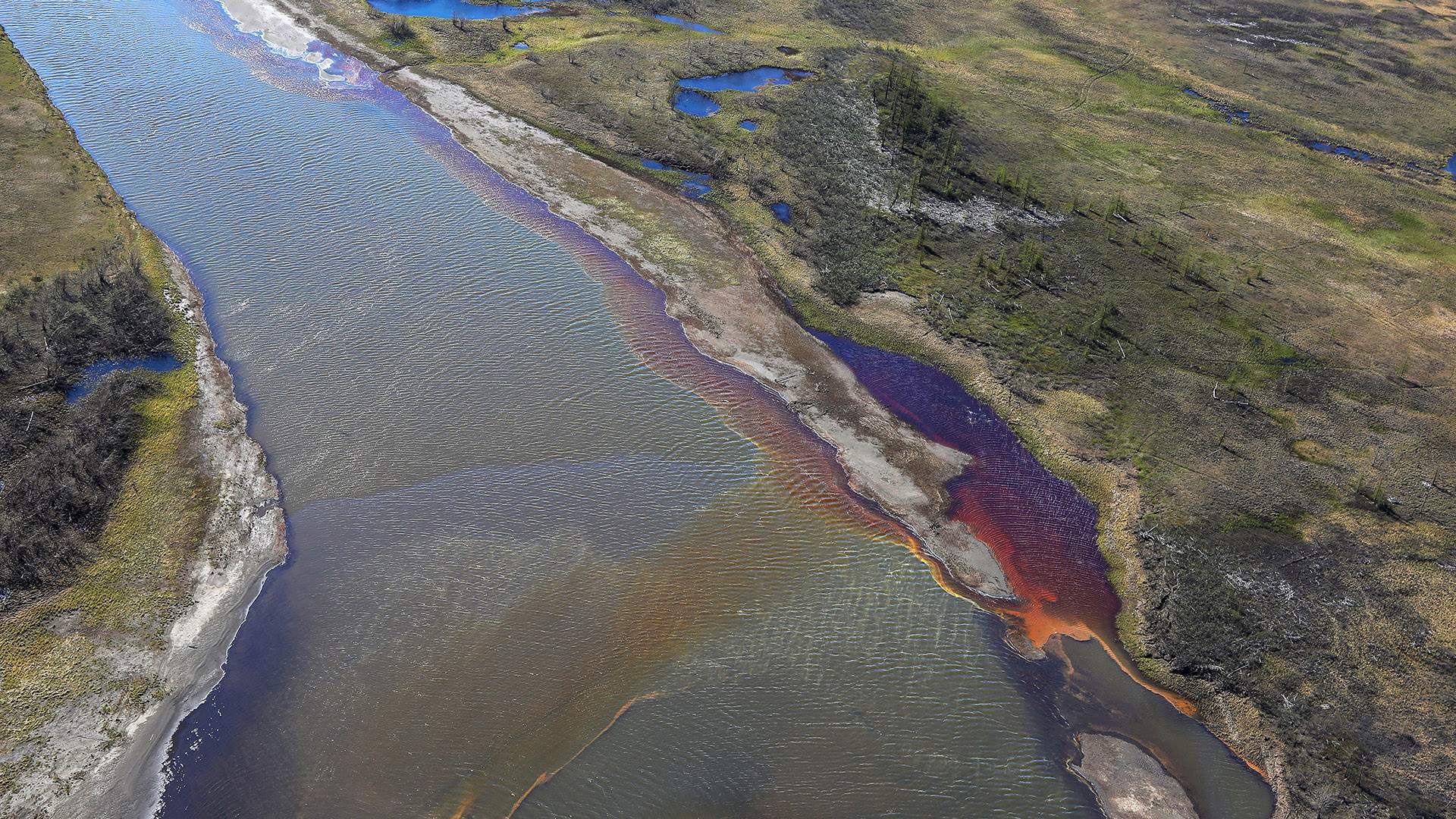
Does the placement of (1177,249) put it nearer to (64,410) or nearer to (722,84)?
(722,84)

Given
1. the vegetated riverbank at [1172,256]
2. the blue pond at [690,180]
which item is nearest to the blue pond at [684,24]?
the vegetated riverbank at [1172,256]

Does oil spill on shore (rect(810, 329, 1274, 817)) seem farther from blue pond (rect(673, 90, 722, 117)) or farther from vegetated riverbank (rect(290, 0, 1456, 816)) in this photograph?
blue pond (rect(673, 90, 722, 117))

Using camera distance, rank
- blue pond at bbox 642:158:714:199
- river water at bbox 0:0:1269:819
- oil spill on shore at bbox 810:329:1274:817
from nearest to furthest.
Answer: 1. river water at bbox 0:0:1269:819
2. oil spill on shore at bbox 810:329:1274:817
3. blue pond at bbox 642:158:714:199

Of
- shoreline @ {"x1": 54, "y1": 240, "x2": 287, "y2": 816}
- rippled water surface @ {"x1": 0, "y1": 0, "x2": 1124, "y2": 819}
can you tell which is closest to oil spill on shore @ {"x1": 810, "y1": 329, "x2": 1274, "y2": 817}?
rippled water surface @ {"x1": 0, "y1": 0, "x2": 1124, "y2": 819}

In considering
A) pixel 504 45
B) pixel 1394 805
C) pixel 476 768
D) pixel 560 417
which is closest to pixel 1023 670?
pixel 1394 805

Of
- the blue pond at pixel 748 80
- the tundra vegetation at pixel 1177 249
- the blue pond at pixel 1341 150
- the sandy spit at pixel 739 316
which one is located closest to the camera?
the tundra vegetation at pixel 1177 249

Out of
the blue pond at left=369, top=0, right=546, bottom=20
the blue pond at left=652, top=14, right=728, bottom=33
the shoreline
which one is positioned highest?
the blue pond at left=652, top=14, right=728, bottom=33

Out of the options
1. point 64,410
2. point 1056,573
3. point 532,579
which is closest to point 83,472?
point 64,410

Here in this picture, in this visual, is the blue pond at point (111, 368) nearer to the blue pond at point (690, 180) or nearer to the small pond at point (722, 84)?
the blue pond at point (690, 180)
